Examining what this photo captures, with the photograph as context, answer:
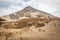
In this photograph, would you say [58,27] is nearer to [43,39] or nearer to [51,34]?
[51,34]

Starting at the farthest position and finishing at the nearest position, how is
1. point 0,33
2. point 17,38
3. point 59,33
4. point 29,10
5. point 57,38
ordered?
1. point 29,10
2. point 0,33
3. point 17,38
4. point 59,33
5. point 57,38

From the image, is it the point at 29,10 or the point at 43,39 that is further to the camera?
the point at 29,10

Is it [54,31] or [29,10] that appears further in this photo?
[29,10]

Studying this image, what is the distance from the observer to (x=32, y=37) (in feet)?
23.0

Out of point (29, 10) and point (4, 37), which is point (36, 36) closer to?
point (4, 37)

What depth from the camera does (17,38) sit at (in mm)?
7297

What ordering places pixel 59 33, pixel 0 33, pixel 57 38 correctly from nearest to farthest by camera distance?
1. pixel 57 38
2. pixel 59 33
3. pixel 0 33

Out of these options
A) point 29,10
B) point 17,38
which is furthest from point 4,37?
point 29,10

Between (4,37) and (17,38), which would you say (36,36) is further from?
(4,37)

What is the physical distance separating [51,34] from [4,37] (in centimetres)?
275

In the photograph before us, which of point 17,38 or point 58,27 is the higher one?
point 58,27

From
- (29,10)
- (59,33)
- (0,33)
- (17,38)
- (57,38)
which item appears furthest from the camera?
(29,10)

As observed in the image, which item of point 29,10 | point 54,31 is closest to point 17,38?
point 54,31

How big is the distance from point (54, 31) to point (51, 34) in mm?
344
